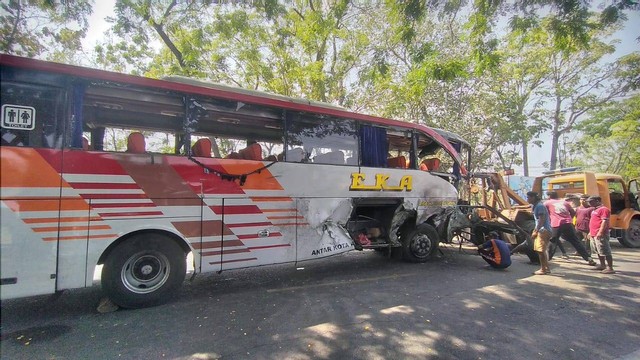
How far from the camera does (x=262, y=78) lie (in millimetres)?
13297

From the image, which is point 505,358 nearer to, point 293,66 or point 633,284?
point 633,284

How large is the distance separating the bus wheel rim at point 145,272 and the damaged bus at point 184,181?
0.6 inches

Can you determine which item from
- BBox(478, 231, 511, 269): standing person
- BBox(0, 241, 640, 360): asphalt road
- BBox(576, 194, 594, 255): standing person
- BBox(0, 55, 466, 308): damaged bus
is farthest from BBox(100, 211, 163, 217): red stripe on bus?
BBox(576, 194, 594, 255): standing person

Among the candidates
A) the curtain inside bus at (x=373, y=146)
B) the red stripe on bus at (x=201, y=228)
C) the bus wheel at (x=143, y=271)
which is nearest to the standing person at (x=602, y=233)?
the curtain inside bus at (x=373, y=146)

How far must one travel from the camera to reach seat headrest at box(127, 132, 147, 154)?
4621mm

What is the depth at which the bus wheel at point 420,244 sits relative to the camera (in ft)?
25.0

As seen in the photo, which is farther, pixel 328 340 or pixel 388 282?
pixel 388 282

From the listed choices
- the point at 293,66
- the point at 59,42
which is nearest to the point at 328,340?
the point at 293,66

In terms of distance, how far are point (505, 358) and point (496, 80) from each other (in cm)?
1634

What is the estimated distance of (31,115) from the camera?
2314mm

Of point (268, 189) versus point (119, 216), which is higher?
point (268, 189)

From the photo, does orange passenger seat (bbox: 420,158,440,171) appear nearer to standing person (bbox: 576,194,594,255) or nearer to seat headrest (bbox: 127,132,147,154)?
standing person (bbox: 576,194,594,255)

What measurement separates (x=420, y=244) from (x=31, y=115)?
7.17m

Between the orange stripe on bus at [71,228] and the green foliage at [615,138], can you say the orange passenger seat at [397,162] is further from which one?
the green foliage at [615,138]
